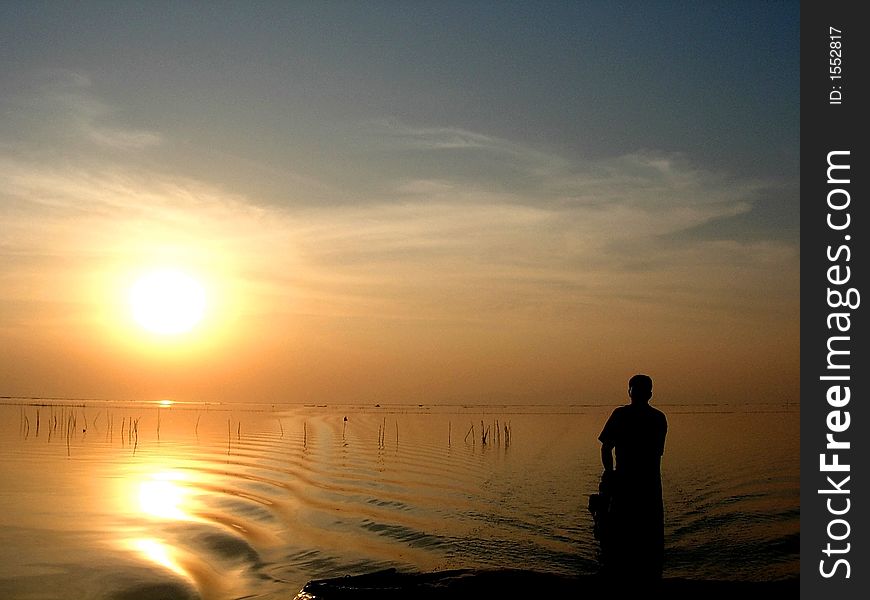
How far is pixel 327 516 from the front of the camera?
68.4 feet

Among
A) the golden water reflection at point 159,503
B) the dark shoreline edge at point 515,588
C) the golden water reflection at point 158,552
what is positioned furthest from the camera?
the golden water reflection at point 159,503

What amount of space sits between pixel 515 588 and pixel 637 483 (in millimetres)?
2278

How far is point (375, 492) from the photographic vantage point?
2520cm

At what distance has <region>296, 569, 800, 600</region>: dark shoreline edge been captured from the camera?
9492mm

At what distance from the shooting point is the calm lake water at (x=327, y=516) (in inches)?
602

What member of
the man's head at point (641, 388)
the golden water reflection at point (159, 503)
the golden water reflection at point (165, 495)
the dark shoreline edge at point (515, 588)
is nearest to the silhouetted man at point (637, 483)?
the man's head at point (641, 388)

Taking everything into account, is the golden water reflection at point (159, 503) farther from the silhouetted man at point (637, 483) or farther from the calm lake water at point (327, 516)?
the silhouetted man at point (637, 483)

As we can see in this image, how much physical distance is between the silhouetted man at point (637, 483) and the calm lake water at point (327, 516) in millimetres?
4875

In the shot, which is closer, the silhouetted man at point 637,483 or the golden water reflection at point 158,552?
the silhouetted man at point 637,483

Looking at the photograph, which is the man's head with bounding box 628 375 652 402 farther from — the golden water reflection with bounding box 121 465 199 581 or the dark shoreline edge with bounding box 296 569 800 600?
the golden water reflection with bounding box 121 465 199 581

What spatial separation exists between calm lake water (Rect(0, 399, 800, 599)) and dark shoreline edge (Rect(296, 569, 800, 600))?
4.10 meters

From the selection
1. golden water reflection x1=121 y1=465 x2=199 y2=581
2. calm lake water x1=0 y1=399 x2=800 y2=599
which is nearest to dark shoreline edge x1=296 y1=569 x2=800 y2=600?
calm lake water x1=0 y1=399 x2=800 y2=599

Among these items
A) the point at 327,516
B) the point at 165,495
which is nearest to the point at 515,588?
the point at 327,516

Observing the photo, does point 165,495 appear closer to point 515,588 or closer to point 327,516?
point 327,516
